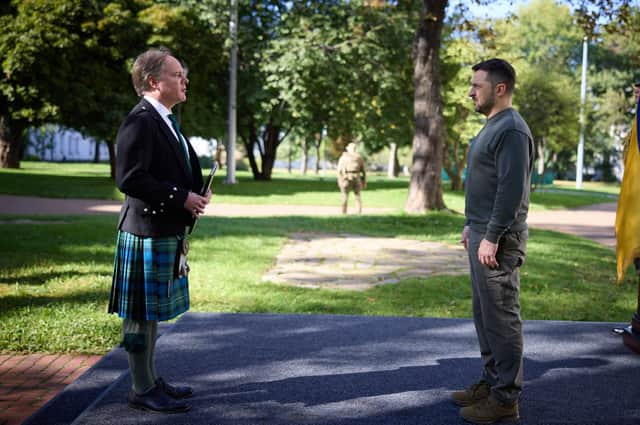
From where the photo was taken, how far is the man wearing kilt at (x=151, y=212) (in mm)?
3463

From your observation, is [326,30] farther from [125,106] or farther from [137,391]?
[137,391]

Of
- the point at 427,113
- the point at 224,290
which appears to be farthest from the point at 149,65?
the point at 427,113

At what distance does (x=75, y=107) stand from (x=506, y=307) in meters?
23.1

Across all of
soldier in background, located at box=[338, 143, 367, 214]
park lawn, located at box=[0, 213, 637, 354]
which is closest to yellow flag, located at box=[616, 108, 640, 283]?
park lawn, located at box=[0, 213, 637, 354]

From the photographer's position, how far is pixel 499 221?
339 cm

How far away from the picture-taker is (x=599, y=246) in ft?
41.1

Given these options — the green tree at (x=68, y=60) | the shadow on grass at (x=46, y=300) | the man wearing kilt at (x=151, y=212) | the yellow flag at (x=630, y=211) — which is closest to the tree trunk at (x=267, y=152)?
the green tree at (x=68, y=60)

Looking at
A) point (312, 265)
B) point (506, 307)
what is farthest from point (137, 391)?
point (312, 265)

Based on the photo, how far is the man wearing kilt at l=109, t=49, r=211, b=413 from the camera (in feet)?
11.4

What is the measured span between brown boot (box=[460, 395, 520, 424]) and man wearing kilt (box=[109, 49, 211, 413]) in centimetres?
165

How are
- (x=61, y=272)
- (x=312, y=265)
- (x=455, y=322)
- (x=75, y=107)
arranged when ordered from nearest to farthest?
1. (x=455, y=322)
2. (x=61, y=272)
3. (x=312, y=265)
4. (x=75, y=107)

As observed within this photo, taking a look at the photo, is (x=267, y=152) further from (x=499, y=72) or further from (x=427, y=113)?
(x=499, y=72)

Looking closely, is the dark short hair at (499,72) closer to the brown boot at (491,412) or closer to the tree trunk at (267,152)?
the brown boot at (491,412)

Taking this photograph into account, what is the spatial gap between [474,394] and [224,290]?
3.98 meters
